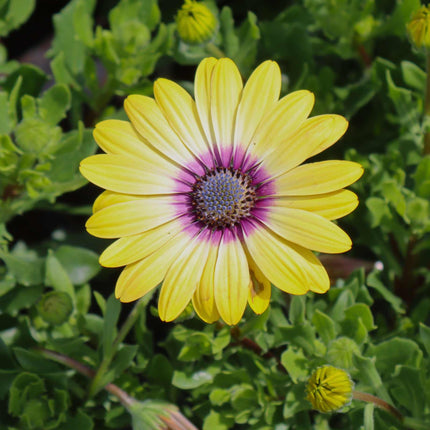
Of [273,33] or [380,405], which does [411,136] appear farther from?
[380,405]

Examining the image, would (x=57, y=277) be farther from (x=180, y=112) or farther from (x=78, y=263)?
(x=180, y=112)

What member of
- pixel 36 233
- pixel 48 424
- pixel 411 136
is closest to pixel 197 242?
pixel 48 424

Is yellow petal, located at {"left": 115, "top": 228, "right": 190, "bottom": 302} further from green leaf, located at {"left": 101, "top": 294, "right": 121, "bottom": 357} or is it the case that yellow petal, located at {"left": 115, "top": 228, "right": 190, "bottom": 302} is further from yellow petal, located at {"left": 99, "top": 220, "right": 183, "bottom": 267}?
green leaf, located at {"left": 101, "top": 294, "right": 121, "bottom": 357}

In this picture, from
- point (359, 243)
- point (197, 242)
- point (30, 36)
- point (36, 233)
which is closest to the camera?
point (197, 242)

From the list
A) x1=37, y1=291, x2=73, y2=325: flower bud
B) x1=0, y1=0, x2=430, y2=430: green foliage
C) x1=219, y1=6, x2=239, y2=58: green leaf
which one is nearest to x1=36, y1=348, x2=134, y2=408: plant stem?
x1=0, y1=0, x2=430, y2=430: green foliage

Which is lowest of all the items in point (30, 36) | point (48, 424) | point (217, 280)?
point (48, 424)

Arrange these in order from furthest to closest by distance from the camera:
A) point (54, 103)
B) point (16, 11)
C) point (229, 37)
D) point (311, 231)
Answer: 1. point (16, 11)
2. point (229, 37)
3. point (54, 103)
4. point (311, 231)

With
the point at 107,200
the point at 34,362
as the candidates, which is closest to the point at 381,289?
the point at 107,200
